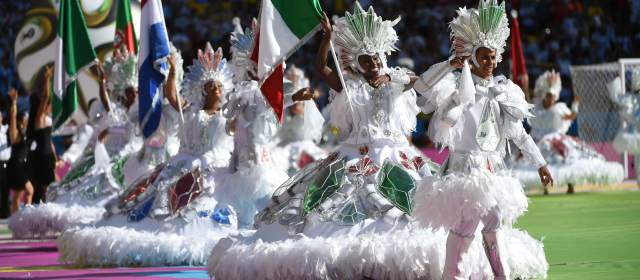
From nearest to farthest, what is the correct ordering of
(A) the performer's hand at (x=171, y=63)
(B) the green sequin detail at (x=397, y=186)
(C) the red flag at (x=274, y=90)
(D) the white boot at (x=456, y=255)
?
(D) the white boot at (x=456, y=255)
(B) the green sequin detail at (x=397, y=186)
(C) the red flag at (x=274, y=90)
(A) the performer's hand at (x=171, y=63)

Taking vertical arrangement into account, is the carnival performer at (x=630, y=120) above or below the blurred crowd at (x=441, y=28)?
below

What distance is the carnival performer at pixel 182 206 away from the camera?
10555 mm

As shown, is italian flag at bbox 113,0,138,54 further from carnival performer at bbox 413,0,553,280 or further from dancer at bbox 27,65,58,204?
carnival performer at bbox 413,0,553,280

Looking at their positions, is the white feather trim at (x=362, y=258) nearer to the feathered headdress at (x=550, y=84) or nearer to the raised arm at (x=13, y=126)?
the raised arm at (x=13, y=126)

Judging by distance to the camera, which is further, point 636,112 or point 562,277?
point 636,112

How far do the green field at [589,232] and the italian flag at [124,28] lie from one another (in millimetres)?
5326

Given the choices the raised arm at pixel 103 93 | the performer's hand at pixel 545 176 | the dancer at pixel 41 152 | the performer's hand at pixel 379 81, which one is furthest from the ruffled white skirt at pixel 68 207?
the performer's hand at pixel 545 176

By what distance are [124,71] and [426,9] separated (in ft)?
56.2

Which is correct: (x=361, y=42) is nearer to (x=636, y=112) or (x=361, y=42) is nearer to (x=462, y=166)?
(x=462, y=166)

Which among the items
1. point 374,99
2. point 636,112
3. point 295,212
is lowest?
point 636,112

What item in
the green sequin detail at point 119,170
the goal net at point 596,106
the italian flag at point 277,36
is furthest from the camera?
the goal net at point 596,106

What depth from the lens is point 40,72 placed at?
1909cm

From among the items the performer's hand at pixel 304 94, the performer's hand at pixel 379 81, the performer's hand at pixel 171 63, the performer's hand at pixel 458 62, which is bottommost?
the performer's hand at pixel 304 94

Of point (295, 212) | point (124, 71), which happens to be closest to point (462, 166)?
point (295, 212)
